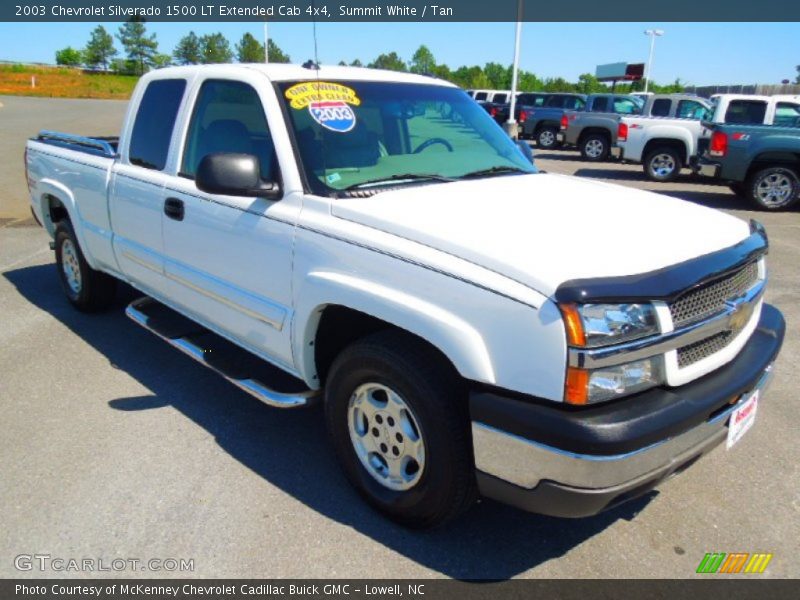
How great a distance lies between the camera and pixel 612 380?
2.18 metres

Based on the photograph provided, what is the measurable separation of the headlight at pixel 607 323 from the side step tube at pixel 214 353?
150cm

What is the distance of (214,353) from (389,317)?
1673 millimetres

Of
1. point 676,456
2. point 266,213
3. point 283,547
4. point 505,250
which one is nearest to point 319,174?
point 266,213

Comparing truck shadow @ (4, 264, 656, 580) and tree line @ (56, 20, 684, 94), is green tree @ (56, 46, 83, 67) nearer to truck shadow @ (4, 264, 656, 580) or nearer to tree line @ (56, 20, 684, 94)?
tree line @ (56, 20, 684, 94)

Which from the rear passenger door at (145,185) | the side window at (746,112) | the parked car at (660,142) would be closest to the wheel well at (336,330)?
the rear passenger door at (145,185)

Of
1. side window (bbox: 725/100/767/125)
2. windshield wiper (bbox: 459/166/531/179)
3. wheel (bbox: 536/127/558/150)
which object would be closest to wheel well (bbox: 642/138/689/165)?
side window (bbox: 725/100/767/125)

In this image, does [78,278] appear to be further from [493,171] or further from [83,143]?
[493,171]

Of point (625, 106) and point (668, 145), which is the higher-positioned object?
point (625, 106)

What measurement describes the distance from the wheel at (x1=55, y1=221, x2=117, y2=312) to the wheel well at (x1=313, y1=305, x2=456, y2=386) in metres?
3.00

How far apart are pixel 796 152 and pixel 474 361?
11158mm

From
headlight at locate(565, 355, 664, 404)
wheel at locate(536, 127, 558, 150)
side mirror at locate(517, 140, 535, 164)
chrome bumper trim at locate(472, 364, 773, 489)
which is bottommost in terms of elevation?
wheel at locate(536, 127, 558, 150)

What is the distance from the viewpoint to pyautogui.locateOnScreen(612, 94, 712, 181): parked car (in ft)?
47.7

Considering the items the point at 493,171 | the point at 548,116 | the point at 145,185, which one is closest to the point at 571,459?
the point at 493,171
